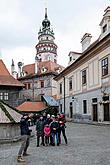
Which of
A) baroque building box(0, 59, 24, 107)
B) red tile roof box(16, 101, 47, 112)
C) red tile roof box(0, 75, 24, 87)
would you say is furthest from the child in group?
red tile roof box(16, 101, 47, 112)

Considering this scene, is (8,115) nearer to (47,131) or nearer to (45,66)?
(47,131)

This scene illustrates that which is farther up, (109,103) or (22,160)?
(109,103)

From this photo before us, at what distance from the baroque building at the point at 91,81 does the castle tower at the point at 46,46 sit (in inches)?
1878

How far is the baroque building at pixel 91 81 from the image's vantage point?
28.1 m

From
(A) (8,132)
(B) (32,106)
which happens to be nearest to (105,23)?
(A) (8,132)

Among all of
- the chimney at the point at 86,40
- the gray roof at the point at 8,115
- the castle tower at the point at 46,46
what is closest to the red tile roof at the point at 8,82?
A: the chimney at the point at 86,40

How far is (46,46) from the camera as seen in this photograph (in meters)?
93.6

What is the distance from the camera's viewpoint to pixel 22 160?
372 inches

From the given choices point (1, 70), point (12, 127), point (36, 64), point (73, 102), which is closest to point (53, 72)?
point (36, 64)

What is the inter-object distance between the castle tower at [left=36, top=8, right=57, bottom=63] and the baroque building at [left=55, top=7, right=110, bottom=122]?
4770 cm

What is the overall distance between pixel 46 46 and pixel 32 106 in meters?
41.9

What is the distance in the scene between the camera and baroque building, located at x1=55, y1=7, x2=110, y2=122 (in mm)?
28094

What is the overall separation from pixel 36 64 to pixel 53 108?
92.0ft

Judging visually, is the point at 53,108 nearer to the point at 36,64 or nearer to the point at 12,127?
the point at 36,64
